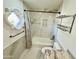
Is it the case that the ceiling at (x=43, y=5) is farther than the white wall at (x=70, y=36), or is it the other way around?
the ceiling at (x=43, y=5)

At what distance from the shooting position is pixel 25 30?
6.42 ft

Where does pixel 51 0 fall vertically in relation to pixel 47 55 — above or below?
above

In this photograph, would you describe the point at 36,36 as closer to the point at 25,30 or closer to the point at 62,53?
the point at 25,30

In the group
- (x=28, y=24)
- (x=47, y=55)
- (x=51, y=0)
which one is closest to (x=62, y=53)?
(x=47, y=55)

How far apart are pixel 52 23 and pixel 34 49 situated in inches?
22.8

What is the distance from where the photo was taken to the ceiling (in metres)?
1.95

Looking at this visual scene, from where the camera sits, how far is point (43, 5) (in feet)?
6.60

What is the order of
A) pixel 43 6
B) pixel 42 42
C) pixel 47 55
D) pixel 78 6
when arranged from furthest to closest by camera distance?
pixel 43 6
pixel 42 42
pixel 47 55
pixel 78 6

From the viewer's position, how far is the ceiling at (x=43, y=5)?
6.39ft

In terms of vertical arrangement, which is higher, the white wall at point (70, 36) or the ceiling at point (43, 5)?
the ceiling at point (43, 5)

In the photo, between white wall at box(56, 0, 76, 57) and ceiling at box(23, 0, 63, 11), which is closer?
white wall at box(56, 0, 76, 57)

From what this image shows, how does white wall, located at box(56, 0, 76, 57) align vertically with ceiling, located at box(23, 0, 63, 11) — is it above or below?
below

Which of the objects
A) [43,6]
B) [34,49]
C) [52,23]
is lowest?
[34,49]

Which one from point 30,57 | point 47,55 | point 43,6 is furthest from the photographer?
point 43,6
